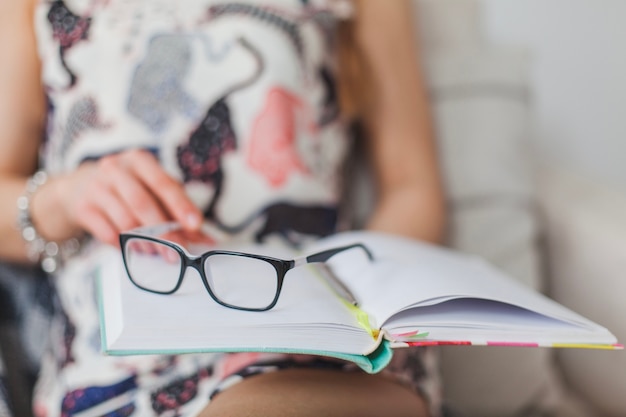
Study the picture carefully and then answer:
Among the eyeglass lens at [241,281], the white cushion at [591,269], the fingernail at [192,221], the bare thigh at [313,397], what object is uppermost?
the fingernail at [192,221]

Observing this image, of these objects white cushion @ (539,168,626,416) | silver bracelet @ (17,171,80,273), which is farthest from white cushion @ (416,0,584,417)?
silver bracelet @ (17,171,80,273)

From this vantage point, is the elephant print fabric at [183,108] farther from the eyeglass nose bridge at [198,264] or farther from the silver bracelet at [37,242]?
the eyeglass nose bridge at [198,264]

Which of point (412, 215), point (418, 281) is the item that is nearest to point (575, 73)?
point (412, 215)

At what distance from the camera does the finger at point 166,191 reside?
0.56 m

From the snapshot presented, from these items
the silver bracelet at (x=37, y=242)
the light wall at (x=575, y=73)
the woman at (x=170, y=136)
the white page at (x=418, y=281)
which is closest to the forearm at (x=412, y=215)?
the woman at (x=170, y=136)

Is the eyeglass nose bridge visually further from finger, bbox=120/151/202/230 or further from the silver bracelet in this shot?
the silver bracelet

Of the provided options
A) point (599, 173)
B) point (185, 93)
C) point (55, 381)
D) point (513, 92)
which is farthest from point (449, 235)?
point (599, 173)

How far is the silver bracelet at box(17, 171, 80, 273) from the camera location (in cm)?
68

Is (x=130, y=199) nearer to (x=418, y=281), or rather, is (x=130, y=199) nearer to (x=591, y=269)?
(x=418, y=281)

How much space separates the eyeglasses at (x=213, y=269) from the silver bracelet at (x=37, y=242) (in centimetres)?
22

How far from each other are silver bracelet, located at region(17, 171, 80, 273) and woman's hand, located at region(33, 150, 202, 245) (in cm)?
13

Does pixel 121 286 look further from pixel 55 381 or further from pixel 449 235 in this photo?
pixel 449 235

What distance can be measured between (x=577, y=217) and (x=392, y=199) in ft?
0.84

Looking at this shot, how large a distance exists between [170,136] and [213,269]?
27cm
